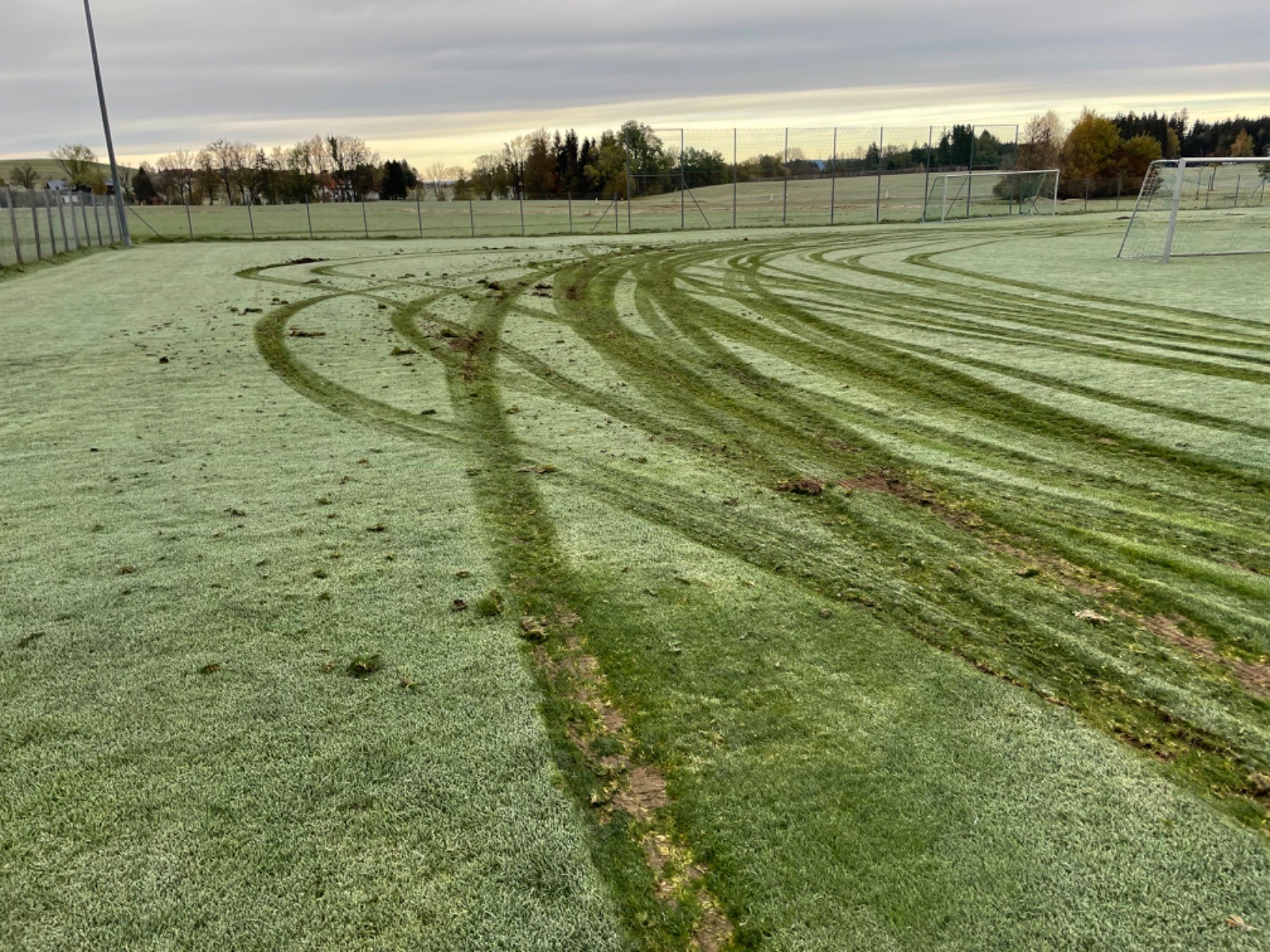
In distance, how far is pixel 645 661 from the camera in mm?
3197

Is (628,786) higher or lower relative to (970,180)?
lower

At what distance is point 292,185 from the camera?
67625 mm

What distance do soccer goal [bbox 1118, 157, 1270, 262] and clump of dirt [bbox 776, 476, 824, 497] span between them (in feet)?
43.6

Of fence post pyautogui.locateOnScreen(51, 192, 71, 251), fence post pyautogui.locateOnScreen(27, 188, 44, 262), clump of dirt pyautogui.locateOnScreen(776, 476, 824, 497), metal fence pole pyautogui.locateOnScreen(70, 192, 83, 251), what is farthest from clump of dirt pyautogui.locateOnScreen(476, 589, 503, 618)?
metal fence pole pyautogui.locateOnScreen(70, 192, 83, 251)

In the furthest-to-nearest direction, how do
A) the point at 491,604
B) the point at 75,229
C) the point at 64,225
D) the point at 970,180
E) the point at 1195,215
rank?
the point at 970,180, the point at 1195,215, the point at 75,229, the point at 64,225, the point at 491,604

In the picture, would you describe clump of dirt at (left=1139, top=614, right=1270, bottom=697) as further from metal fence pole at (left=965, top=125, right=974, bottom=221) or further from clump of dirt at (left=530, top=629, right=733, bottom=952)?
metal fence pole at (left=965, top=125, right=974, bottom=221)

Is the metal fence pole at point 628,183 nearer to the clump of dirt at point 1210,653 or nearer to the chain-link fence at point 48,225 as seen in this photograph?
the chain-link fence at point 48,225

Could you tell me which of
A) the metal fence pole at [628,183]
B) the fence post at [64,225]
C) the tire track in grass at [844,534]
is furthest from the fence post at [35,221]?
the metal fence pole at [628,183]

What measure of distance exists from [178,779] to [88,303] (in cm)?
1305

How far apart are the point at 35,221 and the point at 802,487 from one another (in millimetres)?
21294

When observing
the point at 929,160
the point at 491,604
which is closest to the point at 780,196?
the point at 929,160

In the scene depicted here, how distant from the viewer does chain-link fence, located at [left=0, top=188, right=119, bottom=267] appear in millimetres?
17828

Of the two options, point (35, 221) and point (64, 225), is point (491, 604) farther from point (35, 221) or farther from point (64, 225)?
point (64, 225)

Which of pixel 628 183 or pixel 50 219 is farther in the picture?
pixel 628 183
